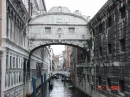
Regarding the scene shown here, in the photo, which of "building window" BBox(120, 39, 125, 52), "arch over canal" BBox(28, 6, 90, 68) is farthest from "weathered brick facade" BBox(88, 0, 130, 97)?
"arch over canal" BBox(28, 6, 90, 68)

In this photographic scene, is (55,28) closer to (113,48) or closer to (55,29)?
(55,29)

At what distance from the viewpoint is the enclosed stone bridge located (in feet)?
77.4

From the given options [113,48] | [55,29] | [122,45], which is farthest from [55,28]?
[122,45]

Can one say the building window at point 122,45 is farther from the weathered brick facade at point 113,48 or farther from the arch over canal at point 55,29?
the arch over canal at point 55,29

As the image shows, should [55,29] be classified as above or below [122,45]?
above

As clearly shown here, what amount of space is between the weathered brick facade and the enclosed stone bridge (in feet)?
10.8

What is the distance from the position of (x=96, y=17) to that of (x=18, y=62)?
6.58 metres

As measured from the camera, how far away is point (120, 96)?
47.1 feet

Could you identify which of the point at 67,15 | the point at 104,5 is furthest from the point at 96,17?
the point at 67,15

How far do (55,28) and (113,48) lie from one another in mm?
8849

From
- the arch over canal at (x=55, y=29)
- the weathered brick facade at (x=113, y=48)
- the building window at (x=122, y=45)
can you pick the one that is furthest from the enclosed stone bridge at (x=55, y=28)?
the building window at (x=122, y=45)

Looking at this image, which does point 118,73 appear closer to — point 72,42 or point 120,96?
point 120,96

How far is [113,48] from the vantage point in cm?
1580

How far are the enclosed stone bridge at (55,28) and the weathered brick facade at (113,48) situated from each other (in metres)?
3.28
